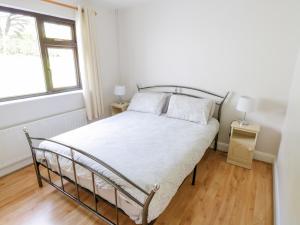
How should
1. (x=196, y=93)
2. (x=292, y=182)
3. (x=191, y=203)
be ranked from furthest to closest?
1. (x=196, y=93)
2. (x=191, y=203)
3. (x=292, y=182)

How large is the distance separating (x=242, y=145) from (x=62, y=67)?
3.09 meters

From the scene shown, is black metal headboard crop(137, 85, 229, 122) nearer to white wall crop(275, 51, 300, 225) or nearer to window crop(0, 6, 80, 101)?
white wall crop(275, 51, 300, 225)

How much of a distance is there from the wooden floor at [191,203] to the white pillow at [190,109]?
759 mm

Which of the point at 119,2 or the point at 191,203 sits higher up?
the point at 119,2

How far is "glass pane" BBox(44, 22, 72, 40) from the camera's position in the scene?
277 cm

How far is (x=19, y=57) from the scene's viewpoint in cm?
258

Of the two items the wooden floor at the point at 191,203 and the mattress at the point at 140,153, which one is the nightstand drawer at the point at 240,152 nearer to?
the wooden floor at the point at 191,203

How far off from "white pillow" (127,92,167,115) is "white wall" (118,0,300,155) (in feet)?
1.31

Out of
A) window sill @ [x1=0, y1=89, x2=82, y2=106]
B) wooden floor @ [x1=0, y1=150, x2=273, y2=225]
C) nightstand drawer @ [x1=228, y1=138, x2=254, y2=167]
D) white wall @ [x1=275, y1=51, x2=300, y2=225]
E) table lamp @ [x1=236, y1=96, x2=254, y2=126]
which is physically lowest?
wooden floor @ [x1=0, y1=150, x2=273, y2=225]

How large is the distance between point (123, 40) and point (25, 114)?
2.20m

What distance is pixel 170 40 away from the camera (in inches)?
122

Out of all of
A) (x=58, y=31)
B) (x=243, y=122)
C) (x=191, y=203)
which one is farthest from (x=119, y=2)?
(x=191, y=203)

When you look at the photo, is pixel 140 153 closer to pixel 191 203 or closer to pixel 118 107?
pixel 191 203

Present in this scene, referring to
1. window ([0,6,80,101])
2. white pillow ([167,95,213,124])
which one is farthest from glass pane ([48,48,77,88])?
white pillow ([167,95,213,124])
